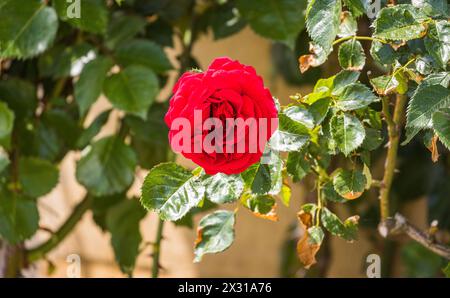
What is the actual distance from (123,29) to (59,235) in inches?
15.9

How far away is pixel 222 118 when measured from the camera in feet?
2.06

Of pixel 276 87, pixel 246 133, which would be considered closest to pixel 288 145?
pixel 246 133

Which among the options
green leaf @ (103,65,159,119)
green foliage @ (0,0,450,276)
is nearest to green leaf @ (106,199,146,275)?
green foliage @ (0,0,450,276)

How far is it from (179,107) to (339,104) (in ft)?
0.51

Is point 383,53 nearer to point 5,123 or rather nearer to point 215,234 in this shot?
point 215,234

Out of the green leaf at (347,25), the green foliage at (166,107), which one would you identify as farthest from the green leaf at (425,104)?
the green leaf at (347,25)

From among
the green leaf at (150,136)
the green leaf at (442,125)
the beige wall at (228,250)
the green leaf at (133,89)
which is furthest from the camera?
the beige wall at (228,250)

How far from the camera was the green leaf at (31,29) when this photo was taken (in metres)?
0.99

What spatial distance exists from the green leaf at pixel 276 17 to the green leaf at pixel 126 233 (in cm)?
36

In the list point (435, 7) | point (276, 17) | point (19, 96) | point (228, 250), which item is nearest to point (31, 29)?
point (19, 96)

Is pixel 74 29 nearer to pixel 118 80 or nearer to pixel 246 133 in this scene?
pixel 118 80

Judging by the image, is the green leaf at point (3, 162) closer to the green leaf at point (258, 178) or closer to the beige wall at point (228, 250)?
the green leaf at point (258, 178)

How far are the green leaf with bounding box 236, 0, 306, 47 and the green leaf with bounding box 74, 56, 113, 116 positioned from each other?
0.69 ft

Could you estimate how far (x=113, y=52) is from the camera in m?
1.12
